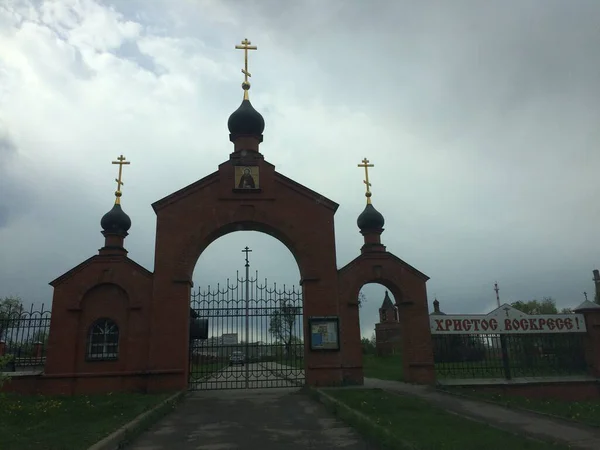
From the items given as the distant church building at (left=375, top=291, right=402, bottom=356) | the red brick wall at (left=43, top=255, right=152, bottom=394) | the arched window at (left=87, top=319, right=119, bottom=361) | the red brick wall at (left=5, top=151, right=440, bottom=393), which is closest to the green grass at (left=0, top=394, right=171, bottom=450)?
the red brick wall at (left=43, top=255, right=152, bottom=394)

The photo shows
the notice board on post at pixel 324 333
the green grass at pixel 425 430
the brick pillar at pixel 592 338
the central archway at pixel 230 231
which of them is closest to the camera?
the green grass at pixel 425 430

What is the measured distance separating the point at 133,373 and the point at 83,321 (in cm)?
251

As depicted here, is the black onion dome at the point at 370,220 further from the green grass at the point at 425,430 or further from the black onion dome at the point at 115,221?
the black onion dome at the point at 115,221

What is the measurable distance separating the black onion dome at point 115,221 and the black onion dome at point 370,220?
30.3 ft

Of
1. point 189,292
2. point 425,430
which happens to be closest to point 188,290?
point 189,292

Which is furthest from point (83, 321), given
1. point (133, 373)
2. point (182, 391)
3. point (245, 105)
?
point (245, 105)

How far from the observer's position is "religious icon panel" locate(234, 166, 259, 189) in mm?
17031

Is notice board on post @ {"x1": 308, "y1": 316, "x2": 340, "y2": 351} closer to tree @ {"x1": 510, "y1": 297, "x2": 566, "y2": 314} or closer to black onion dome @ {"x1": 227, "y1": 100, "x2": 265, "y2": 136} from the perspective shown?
black onion dome @ {"x1": 227, "y1": 100, "x2": 265, "y2": 136}

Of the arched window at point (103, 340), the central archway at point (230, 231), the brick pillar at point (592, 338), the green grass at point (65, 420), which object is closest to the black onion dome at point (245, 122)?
the central archway at point (230, 231)

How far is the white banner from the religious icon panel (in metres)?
7.98

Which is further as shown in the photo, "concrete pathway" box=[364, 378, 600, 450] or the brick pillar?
the brick pillar

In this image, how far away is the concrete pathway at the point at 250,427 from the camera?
7727 mm

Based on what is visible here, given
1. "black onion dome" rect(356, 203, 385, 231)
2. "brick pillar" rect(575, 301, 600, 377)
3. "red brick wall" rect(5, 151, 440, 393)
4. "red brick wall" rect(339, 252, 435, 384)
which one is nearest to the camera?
"red brick wall" rect(5, 151, 440, 393)

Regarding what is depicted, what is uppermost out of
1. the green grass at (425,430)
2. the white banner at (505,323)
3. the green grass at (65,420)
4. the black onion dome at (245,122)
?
the black onion dome at (245,122)
